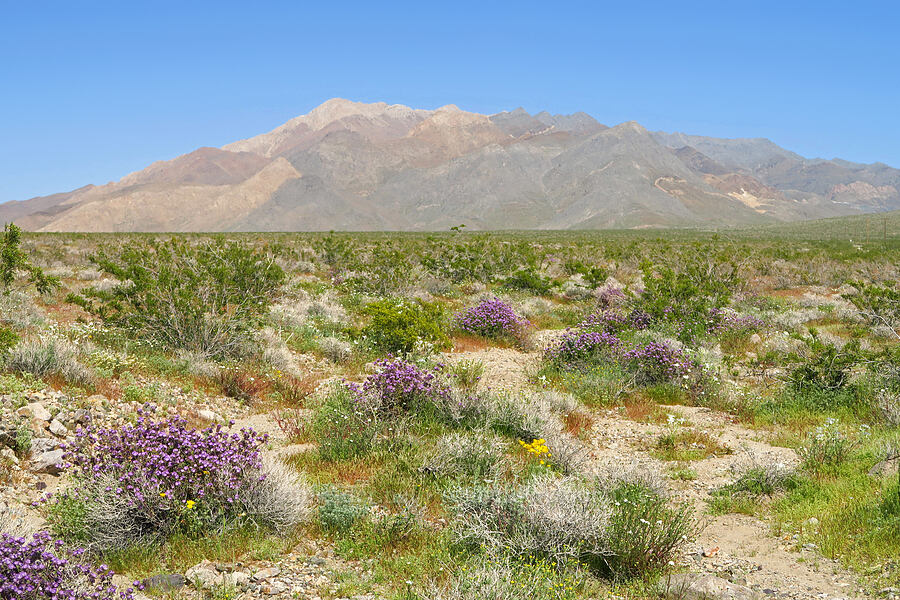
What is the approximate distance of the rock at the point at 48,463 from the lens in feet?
16.6

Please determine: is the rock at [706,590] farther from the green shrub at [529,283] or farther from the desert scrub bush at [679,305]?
the green shrub at [529,283]

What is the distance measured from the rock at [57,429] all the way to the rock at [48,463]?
0.47 metres

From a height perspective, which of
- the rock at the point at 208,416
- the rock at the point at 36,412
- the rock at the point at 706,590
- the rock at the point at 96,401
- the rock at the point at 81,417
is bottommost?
the rock at the point at 706,590

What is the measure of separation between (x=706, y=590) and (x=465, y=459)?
2.28 metres

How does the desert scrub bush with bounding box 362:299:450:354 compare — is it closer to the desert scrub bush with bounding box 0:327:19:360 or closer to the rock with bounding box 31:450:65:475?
the desert scrub bush with bounding box 0:327:19:360

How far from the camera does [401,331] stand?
1026 centimetres

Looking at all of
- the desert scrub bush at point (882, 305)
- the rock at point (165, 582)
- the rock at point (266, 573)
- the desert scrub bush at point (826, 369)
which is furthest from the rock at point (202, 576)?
the desert scrub bush at point (882, 305)

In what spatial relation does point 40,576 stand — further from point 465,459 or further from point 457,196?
point 457,196

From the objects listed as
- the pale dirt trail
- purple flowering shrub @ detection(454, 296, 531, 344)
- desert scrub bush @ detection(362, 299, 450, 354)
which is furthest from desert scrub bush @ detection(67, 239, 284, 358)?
purple flowering shrub @ detection(454, 296, 531, 344)

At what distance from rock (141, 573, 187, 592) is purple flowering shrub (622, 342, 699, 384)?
7.08 meters

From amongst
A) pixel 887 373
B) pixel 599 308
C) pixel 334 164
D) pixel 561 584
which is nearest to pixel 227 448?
pixel 561 584

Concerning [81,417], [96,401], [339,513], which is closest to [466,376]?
[339,513]

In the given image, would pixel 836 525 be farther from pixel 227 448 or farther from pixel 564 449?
pixel 227 448

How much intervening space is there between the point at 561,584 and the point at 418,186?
17489cm
